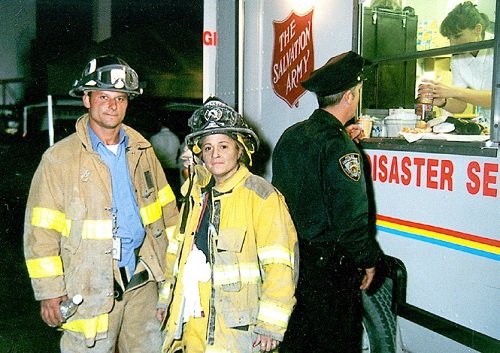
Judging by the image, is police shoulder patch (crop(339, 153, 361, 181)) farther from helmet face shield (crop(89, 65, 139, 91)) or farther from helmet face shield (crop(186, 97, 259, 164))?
helmet face shield (crop(89, 65, 139, 91))

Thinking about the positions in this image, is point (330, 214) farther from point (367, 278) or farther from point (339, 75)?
point (339, 75)

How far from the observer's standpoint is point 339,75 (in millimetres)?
2961

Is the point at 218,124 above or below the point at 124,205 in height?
above

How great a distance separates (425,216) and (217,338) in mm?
1324

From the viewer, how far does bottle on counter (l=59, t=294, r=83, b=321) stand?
2699mm

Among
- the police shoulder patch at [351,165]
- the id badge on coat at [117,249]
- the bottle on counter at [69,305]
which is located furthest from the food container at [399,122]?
the bottle on counter at [69,305]

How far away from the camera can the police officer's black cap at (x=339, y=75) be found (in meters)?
2.96

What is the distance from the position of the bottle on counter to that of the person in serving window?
8.19 feet

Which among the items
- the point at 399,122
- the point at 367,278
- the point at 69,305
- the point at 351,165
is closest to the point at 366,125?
the point at 399,122

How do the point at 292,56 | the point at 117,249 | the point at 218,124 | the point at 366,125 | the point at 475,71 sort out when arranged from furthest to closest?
the point at 292,56 → the point at 366,125 → the point at 475,71 → the point at 117,249 → the point at 218,124

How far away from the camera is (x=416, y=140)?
9.58 feet

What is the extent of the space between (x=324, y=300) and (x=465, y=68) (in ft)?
5.82

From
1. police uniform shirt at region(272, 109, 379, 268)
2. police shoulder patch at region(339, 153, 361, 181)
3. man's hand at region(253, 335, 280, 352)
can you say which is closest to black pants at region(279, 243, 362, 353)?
police uniform shirt at region(272, 109, 379, 268)

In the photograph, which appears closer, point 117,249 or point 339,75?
point 117,249
